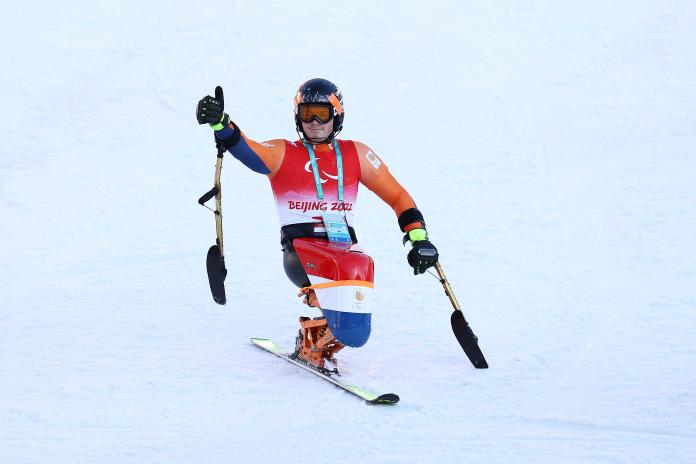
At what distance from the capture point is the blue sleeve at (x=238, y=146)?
7.04 meters

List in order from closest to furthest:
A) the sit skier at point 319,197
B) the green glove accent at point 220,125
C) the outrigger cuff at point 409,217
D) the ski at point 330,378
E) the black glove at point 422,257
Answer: the ski at point 330,378
the green glove accent at point 220,125
the sit skier at point 319,197
the black glove at point 422,257
the outrigger cuff at point 409,217

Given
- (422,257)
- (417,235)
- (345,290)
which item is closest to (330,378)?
(345,290)

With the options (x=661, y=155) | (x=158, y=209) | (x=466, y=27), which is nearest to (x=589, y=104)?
(x=661, y=155)

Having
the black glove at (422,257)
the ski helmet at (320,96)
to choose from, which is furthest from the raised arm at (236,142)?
the black glove at (422,257)

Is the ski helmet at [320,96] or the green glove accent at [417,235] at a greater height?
the ski helmet at [320,96]

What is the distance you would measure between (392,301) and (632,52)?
8062mm

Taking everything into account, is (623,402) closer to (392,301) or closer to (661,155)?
(392,301)

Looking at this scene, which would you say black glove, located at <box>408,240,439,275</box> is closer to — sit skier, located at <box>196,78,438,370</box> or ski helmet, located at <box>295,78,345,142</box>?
sit skier, located at <box>196,78,438,370</box>

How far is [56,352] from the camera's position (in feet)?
25.1

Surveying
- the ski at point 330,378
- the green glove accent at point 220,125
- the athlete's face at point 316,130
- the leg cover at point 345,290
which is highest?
the athlete's face at point 316,130

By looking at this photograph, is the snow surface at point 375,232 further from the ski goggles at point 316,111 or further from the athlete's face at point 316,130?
the ski goggles at point 316,111

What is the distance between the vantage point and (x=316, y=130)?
743 cm

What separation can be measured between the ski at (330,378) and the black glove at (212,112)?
1.72 metres

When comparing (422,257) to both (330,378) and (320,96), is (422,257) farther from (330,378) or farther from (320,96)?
(320,96)
